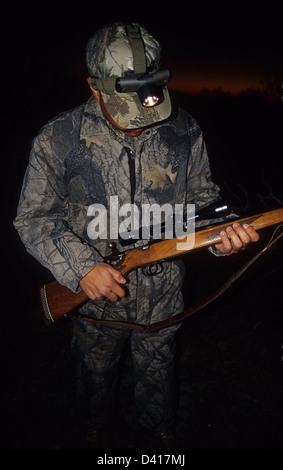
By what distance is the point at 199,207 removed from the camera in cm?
256

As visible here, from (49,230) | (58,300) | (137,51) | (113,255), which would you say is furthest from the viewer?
(58,300)

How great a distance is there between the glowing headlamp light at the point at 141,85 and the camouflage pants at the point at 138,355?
4.36 feet

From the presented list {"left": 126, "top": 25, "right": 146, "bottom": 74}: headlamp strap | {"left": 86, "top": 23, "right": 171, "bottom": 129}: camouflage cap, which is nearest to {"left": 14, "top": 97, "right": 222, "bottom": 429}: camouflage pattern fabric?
{"left": 86, "top": 23, "right": 171, "bottom": 129}: camouflage cap

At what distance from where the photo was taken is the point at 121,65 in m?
1.84

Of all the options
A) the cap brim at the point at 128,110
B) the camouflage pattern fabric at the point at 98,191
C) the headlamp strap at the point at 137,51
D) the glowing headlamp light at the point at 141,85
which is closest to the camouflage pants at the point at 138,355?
the camouflage pattern fabric at the point at 98,191

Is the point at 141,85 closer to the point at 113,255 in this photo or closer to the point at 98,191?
the point at 98,191

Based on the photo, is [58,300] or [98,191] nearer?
[98,191]

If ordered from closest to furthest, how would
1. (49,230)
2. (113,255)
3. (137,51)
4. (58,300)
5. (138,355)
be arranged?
(137,51), (49,230), (113,255), (58,300), (138,355)

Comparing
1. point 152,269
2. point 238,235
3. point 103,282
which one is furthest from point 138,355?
point 238,235

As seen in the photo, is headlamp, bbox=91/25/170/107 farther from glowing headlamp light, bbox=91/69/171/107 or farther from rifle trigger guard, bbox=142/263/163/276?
rifle trigger guard, bbox=142/263/163/276

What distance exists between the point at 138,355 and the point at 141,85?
7.58 ft

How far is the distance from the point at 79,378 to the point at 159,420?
3.04 ft

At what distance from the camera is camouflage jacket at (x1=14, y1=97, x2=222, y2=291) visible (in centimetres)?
206

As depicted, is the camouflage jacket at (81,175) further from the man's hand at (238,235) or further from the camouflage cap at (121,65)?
the man's hand at (238,235)
